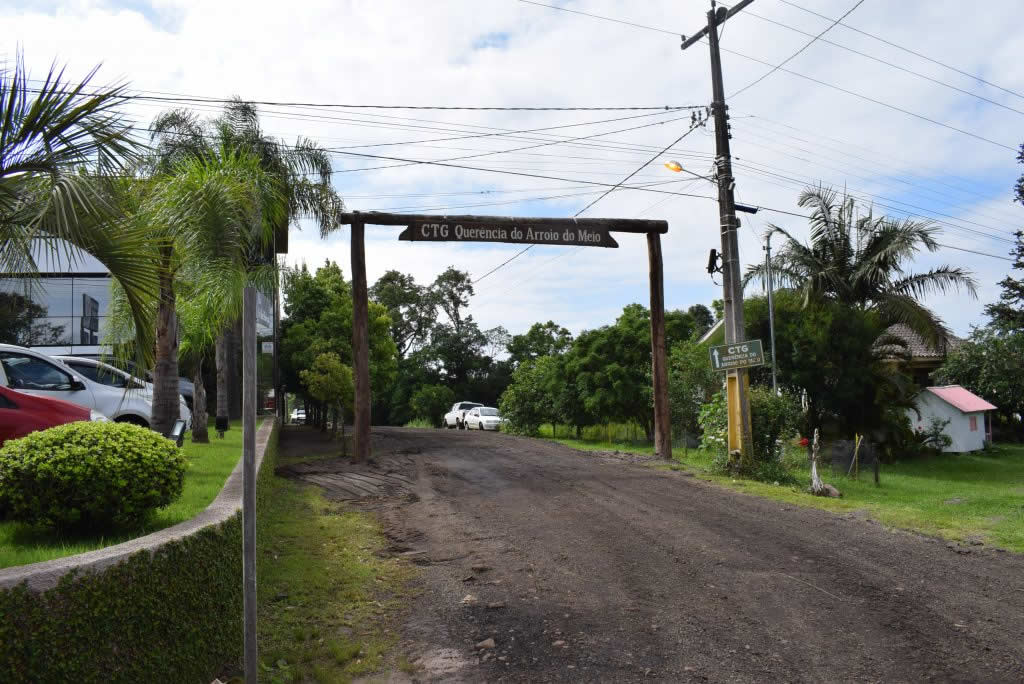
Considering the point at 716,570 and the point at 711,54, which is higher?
the point at 711,54

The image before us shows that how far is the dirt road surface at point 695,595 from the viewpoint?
18.7 ft

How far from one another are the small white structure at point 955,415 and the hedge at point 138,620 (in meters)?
26.5

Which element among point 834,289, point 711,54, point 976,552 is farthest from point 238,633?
point 834,289

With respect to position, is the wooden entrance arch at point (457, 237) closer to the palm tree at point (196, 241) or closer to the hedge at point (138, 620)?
the palm tree at point (196, 241)

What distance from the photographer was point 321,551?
9398 millimetres

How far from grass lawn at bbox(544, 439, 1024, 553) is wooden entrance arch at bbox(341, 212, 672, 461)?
415cm

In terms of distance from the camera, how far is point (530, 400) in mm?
33406

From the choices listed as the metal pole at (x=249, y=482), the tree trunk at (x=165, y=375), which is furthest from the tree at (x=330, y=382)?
the metal pole at (x=249, y=482)

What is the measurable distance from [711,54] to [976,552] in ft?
36.3

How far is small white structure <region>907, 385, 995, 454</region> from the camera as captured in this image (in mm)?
27766

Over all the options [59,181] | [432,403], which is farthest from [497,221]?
[432,403]

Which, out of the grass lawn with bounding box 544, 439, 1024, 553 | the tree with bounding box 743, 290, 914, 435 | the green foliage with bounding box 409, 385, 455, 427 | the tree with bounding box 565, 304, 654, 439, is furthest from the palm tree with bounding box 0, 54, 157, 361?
the green foliage with bounding box 409, 385, 455, 427

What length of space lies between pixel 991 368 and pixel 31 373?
29950 mm

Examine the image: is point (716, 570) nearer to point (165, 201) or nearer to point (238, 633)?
point (238, 633)
